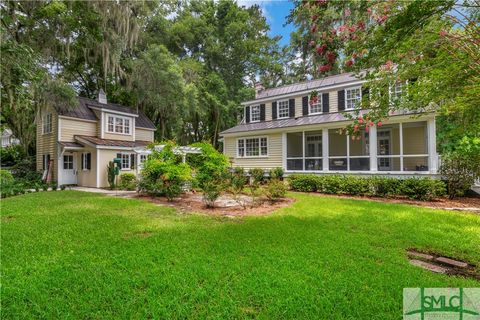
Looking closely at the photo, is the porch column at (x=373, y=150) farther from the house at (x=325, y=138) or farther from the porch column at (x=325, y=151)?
the porch column at (x=325, y=151)

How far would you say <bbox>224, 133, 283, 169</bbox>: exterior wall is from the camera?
15664 mm

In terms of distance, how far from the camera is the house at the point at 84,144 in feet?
50.1

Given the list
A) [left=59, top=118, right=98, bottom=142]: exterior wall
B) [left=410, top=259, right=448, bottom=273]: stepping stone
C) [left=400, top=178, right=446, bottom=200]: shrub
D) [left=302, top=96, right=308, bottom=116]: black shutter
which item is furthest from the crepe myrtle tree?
[left=59, top=118, right=98, bottom=142]: exterior wall

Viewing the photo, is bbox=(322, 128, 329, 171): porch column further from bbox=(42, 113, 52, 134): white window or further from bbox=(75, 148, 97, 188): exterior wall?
bbox=(42, 113, 52, 134): white window

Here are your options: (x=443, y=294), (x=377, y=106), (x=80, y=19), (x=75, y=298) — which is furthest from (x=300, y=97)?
(x=75, y=298)

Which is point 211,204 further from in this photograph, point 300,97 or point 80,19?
point 80,19

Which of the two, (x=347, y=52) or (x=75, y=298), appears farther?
(x=347, y=52)

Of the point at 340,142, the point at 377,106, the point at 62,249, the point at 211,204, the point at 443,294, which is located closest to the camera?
the point at 443,294

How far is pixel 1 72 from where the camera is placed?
6.34 m

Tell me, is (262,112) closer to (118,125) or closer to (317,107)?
(317,107)

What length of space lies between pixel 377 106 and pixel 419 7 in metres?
2.59

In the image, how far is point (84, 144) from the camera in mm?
15578

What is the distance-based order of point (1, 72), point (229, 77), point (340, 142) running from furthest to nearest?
point (229, 77) < point (340, 142) < point (1, 72)

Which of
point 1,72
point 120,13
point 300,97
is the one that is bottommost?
point 1,72
